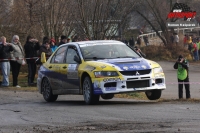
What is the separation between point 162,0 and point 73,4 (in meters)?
22.0

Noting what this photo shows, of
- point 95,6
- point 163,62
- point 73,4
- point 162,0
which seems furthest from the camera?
point 162,0

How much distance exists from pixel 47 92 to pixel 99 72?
2.99m

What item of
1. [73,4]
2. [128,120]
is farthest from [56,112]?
[73,4]

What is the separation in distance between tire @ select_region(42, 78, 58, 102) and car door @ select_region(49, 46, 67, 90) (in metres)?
0.33

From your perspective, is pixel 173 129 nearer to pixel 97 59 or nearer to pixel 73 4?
pixel 97 59

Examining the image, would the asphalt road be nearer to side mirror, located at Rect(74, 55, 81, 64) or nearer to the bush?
side mirror, located at Rect(74, 55, 81, 64)

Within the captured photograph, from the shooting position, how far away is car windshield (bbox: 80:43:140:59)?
46.1 feet

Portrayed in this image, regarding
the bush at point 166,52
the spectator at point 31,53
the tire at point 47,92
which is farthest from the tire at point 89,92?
the bush at point 166,52

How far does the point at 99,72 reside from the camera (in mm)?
13062

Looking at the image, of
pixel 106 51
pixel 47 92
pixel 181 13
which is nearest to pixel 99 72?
pixel 106 51

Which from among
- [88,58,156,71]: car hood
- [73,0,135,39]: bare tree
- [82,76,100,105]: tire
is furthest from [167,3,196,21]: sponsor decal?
[82,76,100,105]: tire

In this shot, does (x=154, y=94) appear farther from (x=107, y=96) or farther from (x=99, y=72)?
(x=99, y=72)

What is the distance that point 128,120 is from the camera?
10.2 metres

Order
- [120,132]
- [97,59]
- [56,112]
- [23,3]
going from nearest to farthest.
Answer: [120,132] → [56,112] → [97,59] → [23,3]
